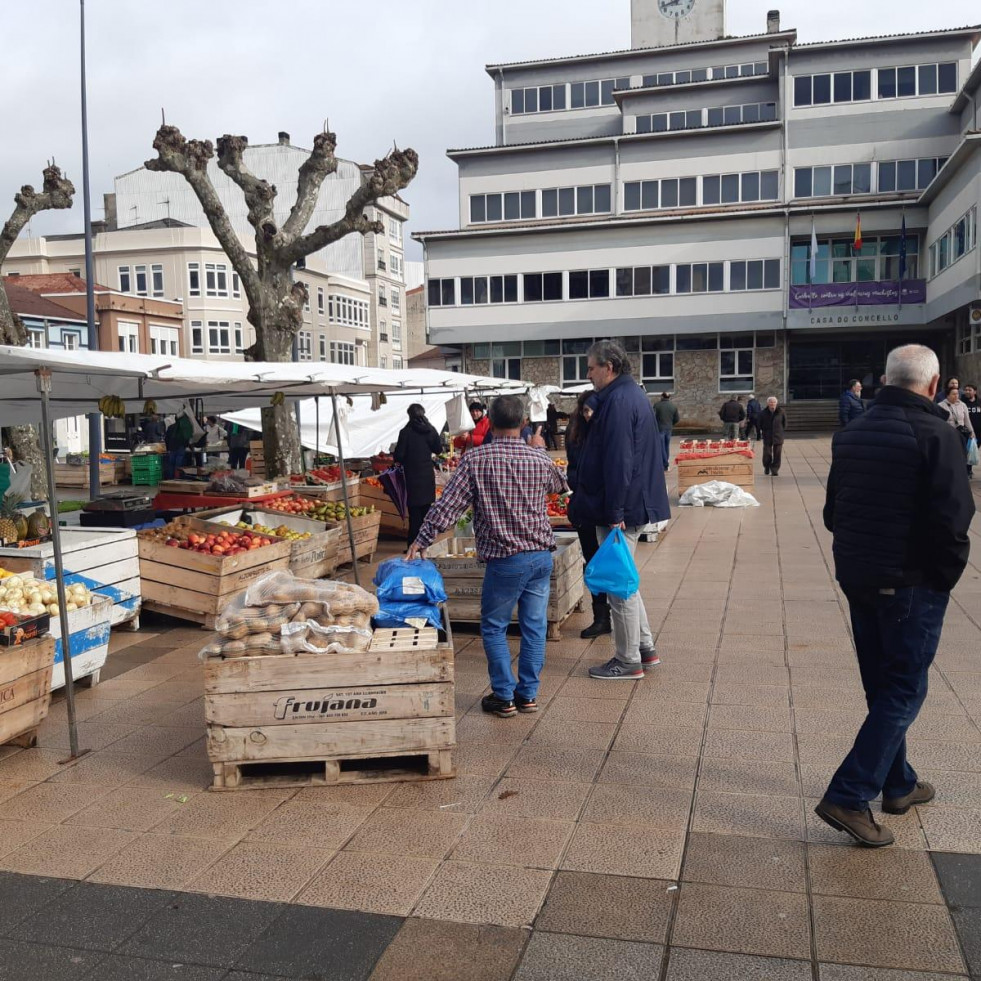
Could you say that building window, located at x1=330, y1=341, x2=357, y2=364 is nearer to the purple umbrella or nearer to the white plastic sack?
the white plastic sack

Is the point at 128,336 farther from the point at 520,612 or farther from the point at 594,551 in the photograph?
the point at 520,612

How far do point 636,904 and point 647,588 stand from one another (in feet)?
19.8

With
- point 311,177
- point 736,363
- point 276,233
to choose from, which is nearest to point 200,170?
point 276,233

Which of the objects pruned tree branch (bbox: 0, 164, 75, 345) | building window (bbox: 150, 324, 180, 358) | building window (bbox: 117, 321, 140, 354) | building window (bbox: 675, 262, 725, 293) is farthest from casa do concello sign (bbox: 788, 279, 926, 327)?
building window (bbox: 117, 321, 140, 354)

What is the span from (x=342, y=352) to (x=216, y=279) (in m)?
10.4

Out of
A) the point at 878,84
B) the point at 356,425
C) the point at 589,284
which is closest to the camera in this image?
the point at 356,425

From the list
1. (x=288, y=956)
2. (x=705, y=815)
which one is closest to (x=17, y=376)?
(x=288, y=956)

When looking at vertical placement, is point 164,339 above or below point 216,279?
below

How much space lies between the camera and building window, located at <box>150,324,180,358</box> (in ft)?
159

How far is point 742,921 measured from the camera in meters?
3.24

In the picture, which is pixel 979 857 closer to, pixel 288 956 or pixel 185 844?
pixel 288 956

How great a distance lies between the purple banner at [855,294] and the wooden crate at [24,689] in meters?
36.5

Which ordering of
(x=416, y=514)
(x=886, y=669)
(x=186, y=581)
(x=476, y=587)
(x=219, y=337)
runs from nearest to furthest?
(x=886, y=669), (x=476, y=587), (x=186, y=581), (x=416, y=514), (x=219, y=337)

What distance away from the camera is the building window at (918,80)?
125 ft
